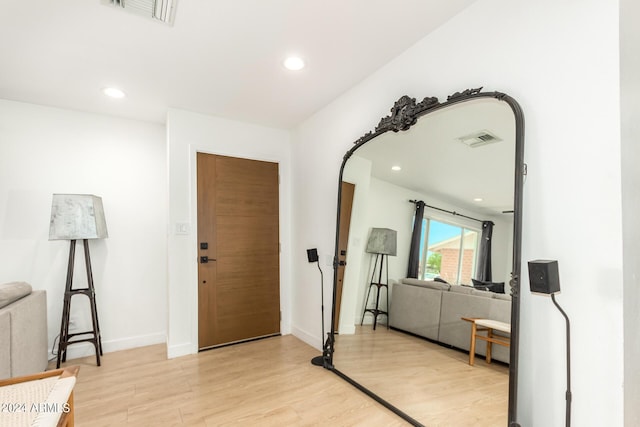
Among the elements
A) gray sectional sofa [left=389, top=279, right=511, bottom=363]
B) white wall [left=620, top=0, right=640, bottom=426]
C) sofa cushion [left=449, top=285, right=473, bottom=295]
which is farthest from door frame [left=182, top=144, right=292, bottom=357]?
white wall [left=620, top=0, right=640, bottom=426]

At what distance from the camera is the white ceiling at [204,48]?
1.86 m

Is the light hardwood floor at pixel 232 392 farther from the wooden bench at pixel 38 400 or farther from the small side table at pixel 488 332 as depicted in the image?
the wooden bench at pixel 38 400

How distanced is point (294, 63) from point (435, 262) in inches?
71.0

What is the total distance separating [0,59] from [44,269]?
186 cm

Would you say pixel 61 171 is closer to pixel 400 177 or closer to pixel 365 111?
pixel 365 111

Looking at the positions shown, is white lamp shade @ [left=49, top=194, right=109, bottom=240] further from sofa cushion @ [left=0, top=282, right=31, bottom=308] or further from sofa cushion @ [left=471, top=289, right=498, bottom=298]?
sofa cushion @ [left=471, top=289, right=498, bottom=298]

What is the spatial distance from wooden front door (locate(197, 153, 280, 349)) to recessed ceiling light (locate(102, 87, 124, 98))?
89 cm

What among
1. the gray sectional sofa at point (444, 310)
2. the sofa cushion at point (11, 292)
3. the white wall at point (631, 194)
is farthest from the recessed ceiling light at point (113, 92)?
the white wall at point (631, 194)

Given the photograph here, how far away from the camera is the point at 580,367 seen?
4.37 feet

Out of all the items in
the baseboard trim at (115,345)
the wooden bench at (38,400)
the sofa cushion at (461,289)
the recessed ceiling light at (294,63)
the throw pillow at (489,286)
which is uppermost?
the recessed ceiling light at (294,63)

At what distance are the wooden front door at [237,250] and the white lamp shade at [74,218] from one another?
3.04 feet

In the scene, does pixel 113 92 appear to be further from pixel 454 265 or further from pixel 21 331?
pixel 454 265

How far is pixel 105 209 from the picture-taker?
3.35 meters

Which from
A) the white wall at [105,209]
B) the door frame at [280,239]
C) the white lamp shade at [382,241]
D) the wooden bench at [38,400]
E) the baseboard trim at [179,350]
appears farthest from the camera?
the door frame at [280,239]
